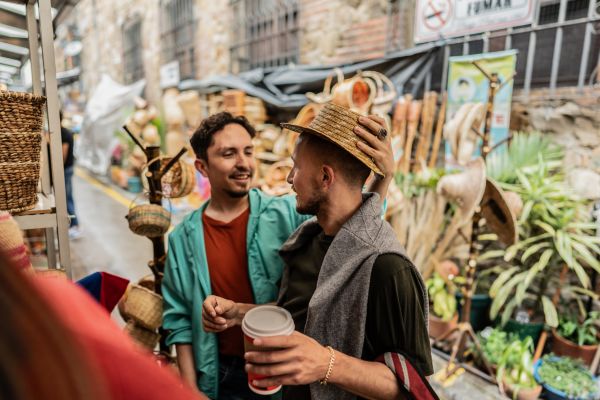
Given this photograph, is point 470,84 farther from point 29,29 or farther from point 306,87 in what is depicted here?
point 29,29

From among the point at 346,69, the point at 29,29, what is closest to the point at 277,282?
the point at 29,29

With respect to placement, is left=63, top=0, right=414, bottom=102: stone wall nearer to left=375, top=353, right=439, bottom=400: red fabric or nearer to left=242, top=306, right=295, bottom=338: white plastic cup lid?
left=242, top=306, right=295, bottom=338: white plastic cup lid

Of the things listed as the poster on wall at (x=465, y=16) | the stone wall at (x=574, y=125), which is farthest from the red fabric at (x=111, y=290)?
the poster on wall at (x=465, y=16)

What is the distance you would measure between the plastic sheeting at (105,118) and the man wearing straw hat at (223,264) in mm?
9382

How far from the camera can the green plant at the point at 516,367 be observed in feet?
9.11

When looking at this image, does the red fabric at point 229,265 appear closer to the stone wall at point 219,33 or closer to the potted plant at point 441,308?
the stone wall at point 219,33

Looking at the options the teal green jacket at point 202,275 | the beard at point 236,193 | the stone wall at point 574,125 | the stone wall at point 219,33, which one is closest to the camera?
the teal green jacket at point 202,275

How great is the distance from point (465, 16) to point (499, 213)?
2.42 metres

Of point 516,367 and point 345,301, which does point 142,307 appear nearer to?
point 345,301

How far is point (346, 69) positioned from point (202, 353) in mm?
4107

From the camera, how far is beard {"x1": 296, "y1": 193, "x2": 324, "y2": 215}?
130 centimetres

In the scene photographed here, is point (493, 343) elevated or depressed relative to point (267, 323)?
depressed

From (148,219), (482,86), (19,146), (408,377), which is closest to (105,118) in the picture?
(482,86)

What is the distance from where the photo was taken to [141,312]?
1783 millimetres
